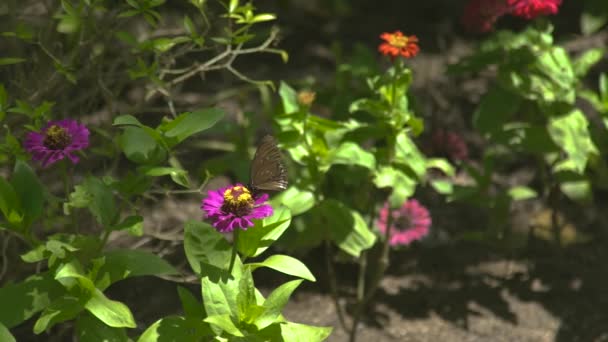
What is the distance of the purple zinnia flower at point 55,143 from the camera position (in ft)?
5.52

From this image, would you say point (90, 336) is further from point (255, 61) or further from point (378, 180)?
point (255, 61)

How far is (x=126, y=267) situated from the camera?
1.71m

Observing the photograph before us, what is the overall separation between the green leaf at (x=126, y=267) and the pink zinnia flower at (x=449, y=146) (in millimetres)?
1447

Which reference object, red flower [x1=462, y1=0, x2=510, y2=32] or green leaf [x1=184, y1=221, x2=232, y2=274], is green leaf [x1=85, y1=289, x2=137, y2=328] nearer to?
green leaf [x1=184, y1=221, x2=232, y2=274]

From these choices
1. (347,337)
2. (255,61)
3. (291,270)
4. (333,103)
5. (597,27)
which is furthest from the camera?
(255,61)

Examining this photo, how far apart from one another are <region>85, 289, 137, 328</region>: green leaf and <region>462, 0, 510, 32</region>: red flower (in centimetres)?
136

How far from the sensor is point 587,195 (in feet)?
8.47

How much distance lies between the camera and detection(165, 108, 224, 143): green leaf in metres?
1.69

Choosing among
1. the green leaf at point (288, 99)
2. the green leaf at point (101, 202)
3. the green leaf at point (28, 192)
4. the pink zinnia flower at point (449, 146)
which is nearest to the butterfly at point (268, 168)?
the green leaf at point (101, 202)

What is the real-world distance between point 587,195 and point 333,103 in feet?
2.58

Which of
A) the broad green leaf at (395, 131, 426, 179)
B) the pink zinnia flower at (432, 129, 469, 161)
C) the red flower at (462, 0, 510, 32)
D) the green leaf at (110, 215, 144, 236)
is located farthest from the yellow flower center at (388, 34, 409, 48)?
the pink zinnia flower at (432, 129, 469, 161)

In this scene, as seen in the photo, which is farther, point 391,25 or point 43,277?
point 391,25

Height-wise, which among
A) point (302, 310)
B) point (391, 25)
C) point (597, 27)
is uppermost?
point (597, 27)

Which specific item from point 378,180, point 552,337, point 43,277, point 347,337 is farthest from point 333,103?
point 43,277
